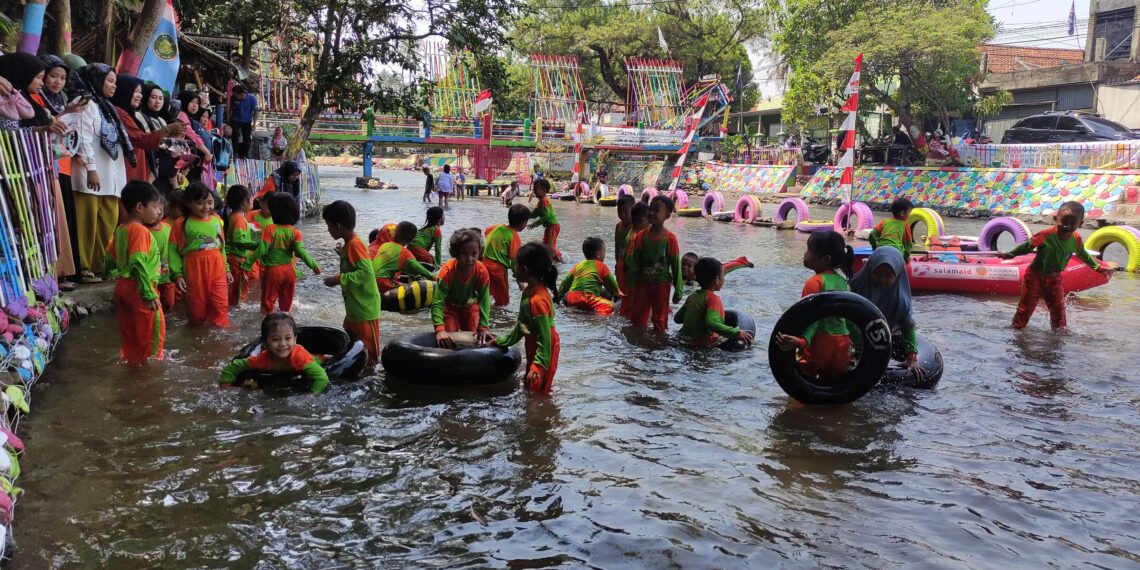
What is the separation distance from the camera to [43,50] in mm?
13367

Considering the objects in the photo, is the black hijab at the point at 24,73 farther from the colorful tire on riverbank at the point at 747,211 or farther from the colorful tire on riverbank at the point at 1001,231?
the colorful tire on riverbank at the point at 747,211

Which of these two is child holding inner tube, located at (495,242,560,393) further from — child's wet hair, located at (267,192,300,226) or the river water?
child's wet hair, located at (267,192,300,226)

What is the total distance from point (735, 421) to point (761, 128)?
163ft

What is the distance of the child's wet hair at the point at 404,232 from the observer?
9.22 metres

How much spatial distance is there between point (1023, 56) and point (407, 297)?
40.9 m

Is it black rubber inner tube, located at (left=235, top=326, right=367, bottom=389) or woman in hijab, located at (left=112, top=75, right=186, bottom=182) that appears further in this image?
woman in hijab, located at (left=112, top=75, right=186, bottom=182)

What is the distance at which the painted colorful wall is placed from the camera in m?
20.8

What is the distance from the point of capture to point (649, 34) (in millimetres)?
45688

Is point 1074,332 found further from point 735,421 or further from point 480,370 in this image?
point 480,370

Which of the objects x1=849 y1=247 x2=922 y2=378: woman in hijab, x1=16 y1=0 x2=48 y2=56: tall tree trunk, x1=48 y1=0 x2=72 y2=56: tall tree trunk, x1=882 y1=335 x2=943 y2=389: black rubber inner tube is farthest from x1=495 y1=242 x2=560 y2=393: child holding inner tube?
x1=48 y1=0 x2=72 y2=56: tall tree trunk

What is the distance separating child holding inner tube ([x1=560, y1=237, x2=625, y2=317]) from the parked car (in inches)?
831

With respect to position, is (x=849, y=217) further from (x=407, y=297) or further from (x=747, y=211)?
(x=407, y=297)

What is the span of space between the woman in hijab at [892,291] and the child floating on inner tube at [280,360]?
3.74 m

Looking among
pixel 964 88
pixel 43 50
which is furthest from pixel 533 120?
pixel 43 50
